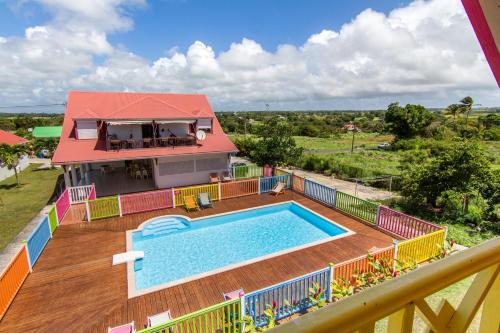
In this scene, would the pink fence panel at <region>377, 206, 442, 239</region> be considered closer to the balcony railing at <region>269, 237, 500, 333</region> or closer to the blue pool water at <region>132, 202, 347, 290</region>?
the blue pool water at <region>132, 202, 347, 290</region>

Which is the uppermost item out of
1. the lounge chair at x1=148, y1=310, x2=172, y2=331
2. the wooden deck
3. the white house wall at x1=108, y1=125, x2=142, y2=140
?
the white house wall at x1=108, y1=125, x2=142, y2=140

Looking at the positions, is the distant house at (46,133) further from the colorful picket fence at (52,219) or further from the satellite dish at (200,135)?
the colorful picket fence at (52,219)

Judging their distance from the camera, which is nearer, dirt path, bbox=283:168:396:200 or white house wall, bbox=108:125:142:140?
white house wall, bbox=108:125:142:140

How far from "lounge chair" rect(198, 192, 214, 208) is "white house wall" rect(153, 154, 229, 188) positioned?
3.72 meters

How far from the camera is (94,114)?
17172mm

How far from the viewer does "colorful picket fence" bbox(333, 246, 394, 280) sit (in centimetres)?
762

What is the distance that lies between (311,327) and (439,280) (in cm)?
60

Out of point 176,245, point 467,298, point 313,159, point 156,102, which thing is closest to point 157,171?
point 156,102

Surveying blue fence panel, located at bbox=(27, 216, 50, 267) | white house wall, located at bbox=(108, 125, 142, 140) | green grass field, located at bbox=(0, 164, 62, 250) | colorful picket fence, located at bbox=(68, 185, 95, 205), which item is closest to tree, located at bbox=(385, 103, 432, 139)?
white house wall, located at bbox=(108, 125, 142, 140)

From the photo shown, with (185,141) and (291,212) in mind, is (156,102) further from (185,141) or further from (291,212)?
(291,212)

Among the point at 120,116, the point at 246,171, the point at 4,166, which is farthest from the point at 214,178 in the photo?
the point at 4,166

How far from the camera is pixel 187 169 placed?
18.3 metres

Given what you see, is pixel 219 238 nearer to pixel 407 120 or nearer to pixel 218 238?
pixel 218 238

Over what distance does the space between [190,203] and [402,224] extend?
9.66 metres
